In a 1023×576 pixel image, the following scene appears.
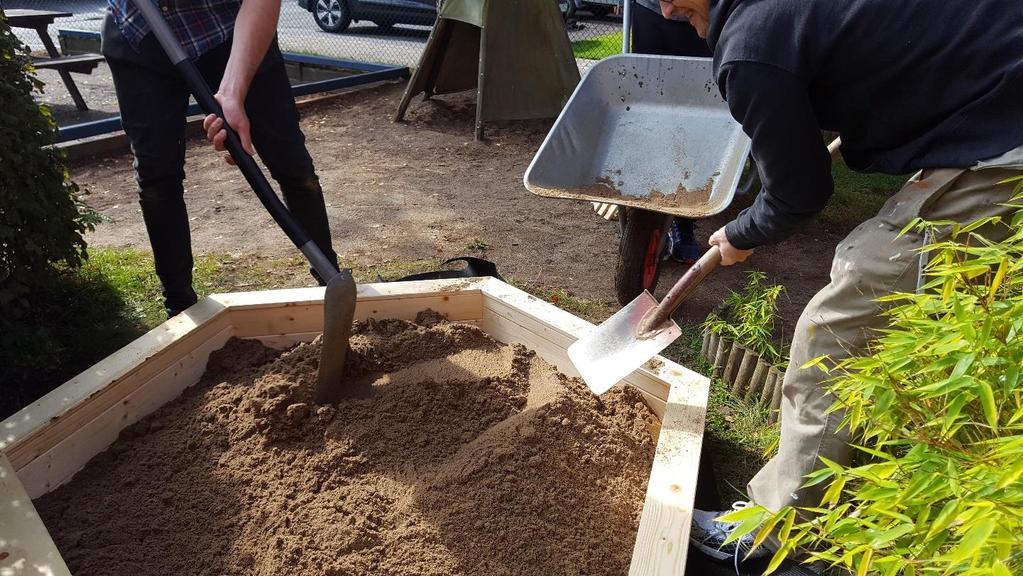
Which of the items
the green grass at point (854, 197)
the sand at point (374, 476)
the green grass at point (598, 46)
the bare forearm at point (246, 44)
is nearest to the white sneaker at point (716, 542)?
the sand at point (374, 476)

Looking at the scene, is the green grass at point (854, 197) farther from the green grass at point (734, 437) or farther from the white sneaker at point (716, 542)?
the white sneaker at point (716, 542)

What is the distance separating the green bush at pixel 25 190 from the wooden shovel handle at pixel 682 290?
217 centimetres

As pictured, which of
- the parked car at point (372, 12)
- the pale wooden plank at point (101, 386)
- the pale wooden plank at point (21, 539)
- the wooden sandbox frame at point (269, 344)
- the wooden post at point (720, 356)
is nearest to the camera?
the pale wooden plank at point (21, 539)

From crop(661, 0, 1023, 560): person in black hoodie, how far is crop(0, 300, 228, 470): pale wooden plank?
5.60 feet

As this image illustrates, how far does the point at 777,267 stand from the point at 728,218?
75 centimetres

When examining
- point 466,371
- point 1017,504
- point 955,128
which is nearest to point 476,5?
point 466,371

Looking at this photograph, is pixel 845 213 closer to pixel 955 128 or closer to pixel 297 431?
pixel 955 128

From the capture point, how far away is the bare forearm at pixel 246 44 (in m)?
2.24

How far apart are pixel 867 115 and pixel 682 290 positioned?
68cm

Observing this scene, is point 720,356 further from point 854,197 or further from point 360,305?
point 854,197

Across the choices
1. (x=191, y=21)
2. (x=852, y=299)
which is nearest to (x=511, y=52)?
(x=191, y=21)

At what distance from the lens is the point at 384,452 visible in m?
1.97

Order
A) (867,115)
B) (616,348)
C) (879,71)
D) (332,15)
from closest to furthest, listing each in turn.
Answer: (879,71), (867,115), (616,348), (332,15)

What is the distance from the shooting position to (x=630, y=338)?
2180 mm
